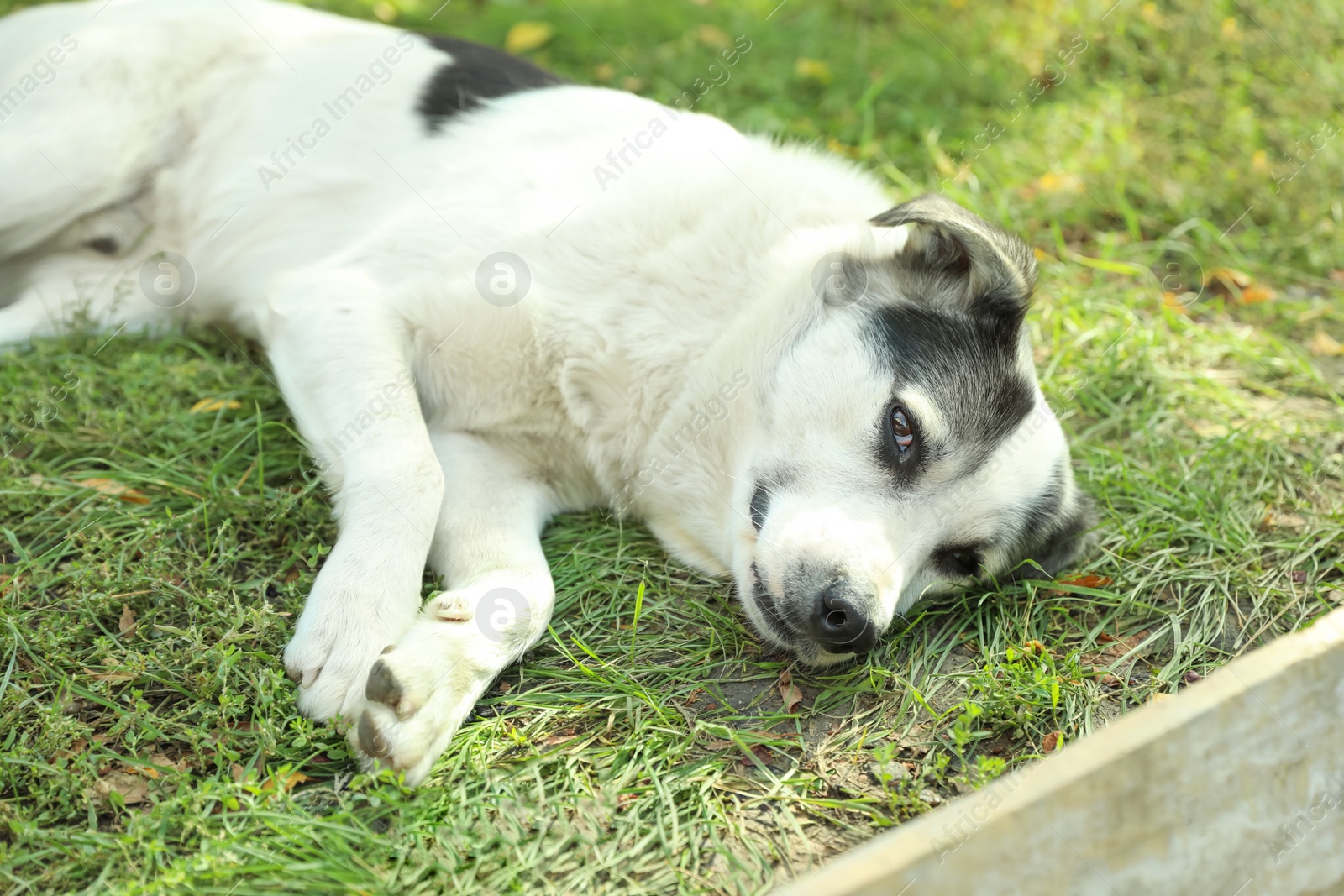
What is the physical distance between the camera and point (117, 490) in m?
3.29

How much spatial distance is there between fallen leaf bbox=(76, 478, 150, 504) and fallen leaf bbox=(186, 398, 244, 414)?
397 mm

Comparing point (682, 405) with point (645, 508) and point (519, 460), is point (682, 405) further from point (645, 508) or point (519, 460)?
point (519, 460)

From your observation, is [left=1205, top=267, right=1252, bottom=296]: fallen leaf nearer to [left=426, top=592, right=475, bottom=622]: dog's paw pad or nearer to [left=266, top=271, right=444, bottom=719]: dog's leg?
[left=266, top=271, right=444, bottom=719]: dog's leg

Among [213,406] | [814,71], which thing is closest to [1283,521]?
[814,71]

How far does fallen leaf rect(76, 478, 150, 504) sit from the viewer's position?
3.27m

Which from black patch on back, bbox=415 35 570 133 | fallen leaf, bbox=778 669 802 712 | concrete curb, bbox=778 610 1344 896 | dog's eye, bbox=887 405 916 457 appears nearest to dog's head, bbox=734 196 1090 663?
dog's eye, bbox=887 405 916 457

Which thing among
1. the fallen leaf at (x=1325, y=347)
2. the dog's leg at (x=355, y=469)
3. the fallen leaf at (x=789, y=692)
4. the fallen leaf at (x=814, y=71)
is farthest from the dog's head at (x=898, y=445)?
the fallen leaf at (x=814, y=71)

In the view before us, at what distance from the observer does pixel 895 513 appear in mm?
2939

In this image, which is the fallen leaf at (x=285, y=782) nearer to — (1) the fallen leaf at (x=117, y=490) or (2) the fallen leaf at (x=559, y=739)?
(2) the fallen leaf at (x=559, y=739)

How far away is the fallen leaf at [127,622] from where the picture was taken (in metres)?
2.79

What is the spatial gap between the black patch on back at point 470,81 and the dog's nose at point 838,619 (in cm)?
235

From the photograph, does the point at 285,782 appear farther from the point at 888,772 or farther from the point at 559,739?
the point at 888,772

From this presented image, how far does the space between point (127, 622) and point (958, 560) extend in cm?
247

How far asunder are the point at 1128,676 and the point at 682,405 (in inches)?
64.0
